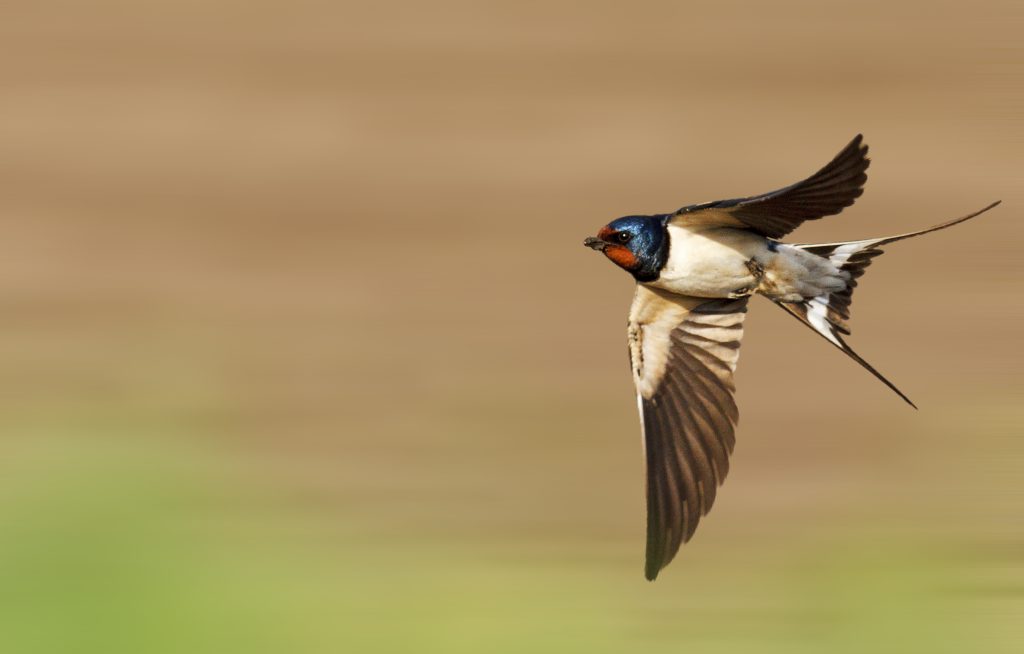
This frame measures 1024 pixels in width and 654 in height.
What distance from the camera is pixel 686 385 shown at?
2.86 meters

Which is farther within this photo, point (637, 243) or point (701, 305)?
point (701, 305)

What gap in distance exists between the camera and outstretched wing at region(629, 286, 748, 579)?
2773mm

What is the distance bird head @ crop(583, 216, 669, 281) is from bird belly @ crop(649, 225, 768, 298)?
0.02 meters

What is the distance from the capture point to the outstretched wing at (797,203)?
229 cm

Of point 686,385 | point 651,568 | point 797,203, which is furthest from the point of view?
point 686,385

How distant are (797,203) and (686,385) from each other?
1.68ft

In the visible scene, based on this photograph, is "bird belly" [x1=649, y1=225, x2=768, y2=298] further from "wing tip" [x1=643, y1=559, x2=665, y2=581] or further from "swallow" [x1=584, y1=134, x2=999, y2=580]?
"wing tip" [x1=643, y1=559, x2=665, y2=581]

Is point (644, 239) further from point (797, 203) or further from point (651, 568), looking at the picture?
point (651, 568)

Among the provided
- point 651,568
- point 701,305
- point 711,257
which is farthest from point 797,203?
point 651,568

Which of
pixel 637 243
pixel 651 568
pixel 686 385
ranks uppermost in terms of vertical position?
pixel 637 243

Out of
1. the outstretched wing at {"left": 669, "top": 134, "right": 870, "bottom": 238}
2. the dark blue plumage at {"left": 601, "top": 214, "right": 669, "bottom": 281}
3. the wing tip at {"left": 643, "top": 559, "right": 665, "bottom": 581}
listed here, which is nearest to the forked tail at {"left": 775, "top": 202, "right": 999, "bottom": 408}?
the outstretched wing at {"left": 669, "top": 134, "right": 870, "bottom": 238}

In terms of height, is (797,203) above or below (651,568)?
above

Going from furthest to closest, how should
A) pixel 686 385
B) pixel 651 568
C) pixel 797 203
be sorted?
pixel 686 385 → pixel 651 568 → pixel 797 203

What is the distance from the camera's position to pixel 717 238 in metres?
2.63
